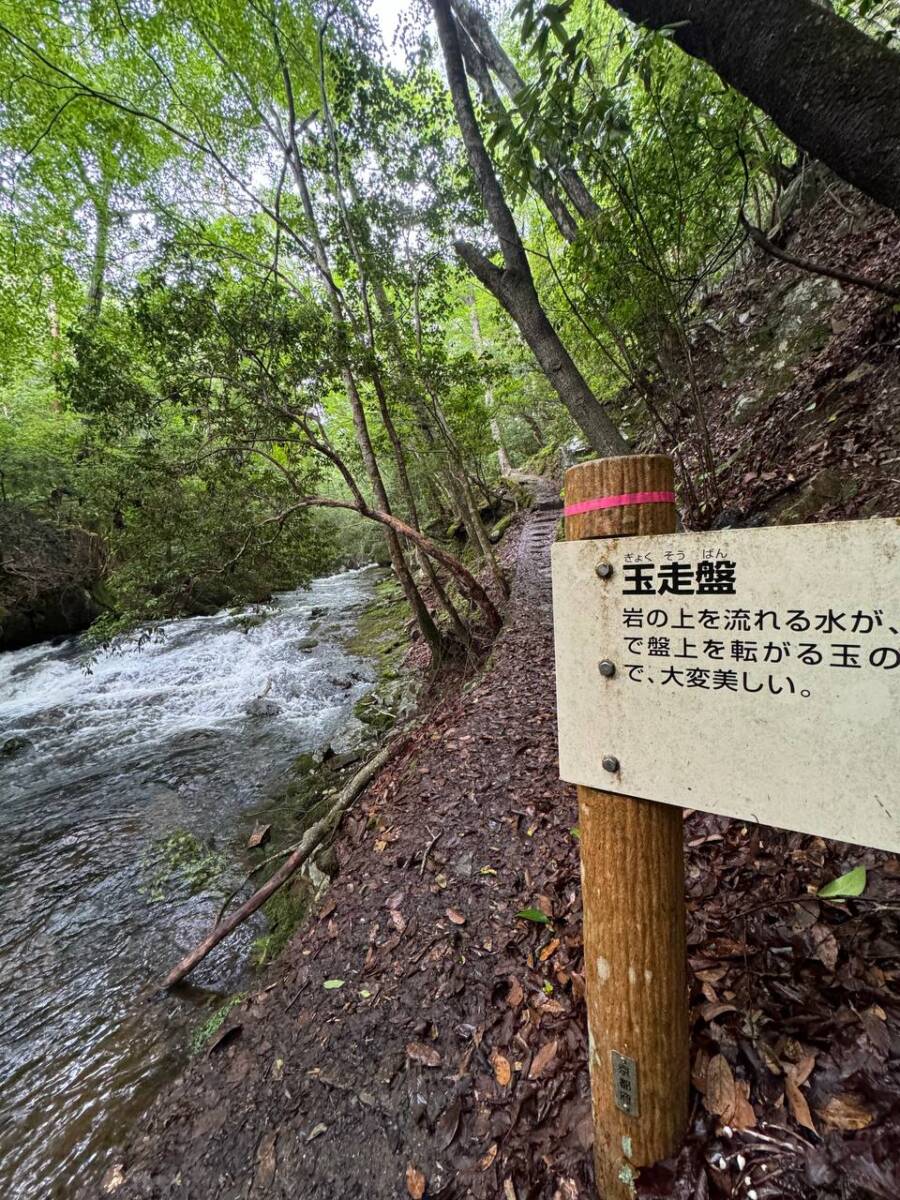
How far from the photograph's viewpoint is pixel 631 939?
1284 millimetres

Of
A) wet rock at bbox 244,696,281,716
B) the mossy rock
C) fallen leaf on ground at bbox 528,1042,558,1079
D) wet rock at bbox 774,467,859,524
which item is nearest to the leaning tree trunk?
wet rock at bbox 774,467,859,524

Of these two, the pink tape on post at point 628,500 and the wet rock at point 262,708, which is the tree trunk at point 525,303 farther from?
the wet rock at point 262,708

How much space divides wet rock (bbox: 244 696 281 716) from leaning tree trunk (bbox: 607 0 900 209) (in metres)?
8.09

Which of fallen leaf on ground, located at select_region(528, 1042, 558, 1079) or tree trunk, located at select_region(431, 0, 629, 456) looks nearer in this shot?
fallen leaf on ground, located at select_region(528, 1042, 558, 1079)

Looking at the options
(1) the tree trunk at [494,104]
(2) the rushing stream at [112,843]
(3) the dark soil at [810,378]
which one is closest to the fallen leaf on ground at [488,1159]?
(2) the rushing stream at [112,843]

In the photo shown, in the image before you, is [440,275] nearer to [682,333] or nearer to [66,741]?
[682,333]

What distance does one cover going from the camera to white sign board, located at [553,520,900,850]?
87cm

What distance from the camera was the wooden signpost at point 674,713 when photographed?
89cm

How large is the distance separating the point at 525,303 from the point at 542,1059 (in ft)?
16.7

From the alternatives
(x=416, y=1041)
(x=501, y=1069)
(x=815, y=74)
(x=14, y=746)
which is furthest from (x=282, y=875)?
(x=14, y=746)

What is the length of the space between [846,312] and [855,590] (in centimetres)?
582

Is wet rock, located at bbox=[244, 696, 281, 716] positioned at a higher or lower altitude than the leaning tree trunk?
lower

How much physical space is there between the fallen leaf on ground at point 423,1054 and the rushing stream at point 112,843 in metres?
1.65

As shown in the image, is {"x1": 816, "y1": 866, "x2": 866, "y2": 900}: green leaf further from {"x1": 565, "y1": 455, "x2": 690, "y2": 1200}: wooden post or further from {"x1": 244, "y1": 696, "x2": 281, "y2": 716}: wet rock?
{"x1": 244, "y1": 696, "x2": 281, "y2": 716}: wet rock
